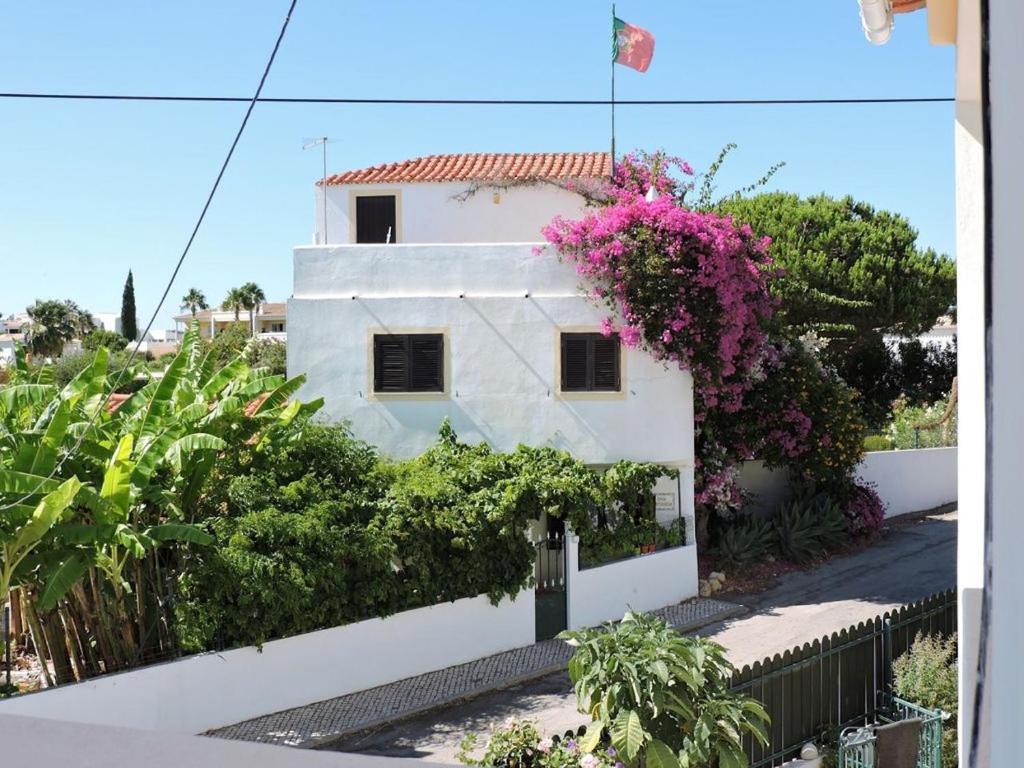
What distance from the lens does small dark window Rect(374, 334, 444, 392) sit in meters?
18.1

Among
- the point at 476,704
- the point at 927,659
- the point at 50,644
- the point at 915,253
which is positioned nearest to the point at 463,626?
the point at 476,704

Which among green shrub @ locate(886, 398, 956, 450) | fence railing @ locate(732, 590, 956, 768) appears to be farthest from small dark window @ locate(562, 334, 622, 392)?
green shrub @ locate(886, 398, 956, 450)

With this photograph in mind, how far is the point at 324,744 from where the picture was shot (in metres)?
12.3

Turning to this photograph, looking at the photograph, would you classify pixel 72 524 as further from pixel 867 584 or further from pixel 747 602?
pixel 867 584

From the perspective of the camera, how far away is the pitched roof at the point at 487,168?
833 inches

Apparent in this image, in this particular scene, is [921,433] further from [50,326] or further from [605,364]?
[50,326]

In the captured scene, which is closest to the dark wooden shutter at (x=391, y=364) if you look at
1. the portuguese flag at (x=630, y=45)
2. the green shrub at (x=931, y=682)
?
the portuguese flag at (x=630, y=45)

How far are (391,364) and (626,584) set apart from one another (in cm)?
545

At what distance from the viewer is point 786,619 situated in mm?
17047

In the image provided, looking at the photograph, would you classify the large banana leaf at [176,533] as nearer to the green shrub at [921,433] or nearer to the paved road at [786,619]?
the paved road at [786,619]

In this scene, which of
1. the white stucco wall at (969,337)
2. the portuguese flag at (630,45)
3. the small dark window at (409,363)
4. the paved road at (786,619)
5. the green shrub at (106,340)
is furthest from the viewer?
the green shrub at (106,340)

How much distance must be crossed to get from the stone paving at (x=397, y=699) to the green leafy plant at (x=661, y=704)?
A: 174 inches

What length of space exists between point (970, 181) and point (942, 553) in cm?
1899

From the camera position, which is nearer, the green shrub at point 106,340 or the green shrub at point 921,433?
the green shrub at point 921,433
